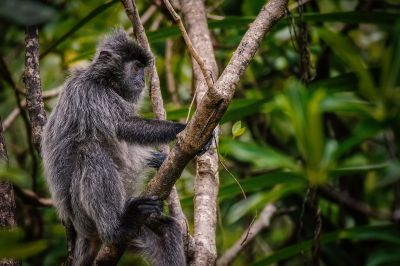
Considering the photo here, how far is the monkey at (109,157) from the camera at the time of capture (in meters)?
4.32

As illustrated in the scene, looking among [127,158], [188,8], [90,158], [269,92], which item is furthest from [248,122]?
[90,158]

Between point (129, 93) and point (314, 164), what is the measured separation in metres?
3.06

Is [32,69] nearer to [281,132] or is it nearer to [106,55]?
[106,55]

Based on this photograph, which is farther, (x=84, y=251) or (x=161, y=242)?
(x=84, y=251)

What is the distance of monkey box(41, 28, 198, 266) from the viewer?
4.32 meters

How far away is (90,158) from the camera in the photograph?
449 cm

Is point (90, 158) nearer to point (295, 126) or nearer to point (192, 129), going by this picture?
point (192, 129)

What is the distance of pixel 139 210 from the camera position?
4.10m

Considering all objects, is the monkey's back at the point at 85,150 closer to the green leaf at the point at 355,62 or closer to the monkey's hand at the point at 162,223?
the monkey's hand at the point at 162,223

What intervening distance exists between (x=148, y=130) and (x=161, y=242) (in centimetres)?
93

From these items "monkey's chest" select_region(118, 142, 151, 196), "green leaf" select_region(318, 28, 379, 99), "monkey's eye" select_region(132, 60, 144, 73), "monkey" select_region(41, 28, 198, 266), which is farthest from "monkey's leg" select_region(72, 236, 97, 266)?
"green leaf" select_region(318, 28, 379, 99)

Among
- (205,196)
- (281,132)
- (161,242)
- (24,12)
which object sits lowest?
(24,12)

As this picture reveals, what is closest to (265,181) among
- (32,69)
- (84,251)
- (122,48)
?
(84,251)

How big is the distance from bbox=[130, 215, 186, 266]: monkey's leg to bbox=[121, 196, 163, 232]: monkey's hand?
236 mm
